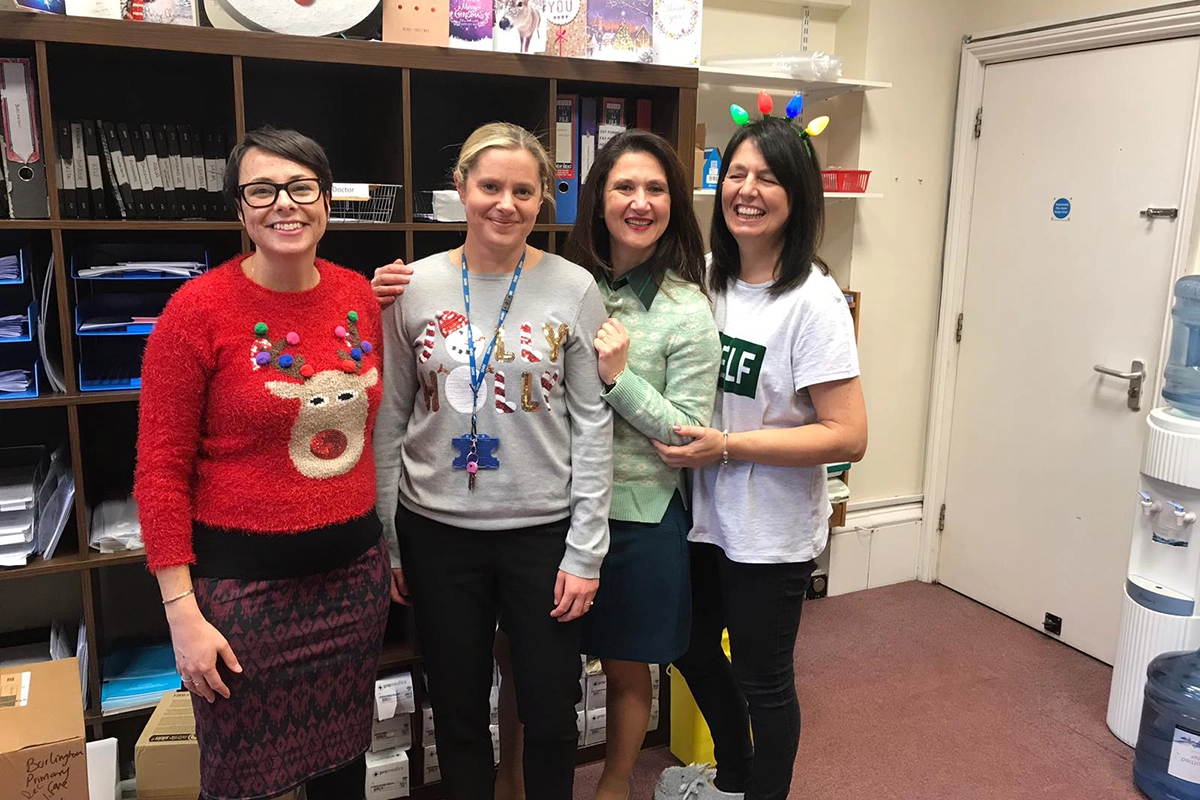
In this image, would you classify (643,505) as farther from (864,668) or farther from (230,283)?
(864,668)

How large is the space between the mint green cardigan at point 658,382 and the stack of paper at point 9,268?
3.92 feet

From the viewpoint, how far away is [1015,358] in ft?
10.7

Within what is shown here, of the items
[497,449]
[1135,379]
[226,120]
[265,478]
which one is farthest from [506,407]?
[1135,379]

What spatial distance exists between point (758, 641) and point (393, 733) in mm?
1024

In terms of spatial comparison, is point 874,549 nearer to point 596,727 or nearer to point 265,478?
point 596,727

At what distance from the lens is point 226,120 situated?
2094 mm

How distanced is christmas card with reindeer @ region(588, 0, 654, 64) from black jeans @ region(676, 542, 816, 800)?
120cm

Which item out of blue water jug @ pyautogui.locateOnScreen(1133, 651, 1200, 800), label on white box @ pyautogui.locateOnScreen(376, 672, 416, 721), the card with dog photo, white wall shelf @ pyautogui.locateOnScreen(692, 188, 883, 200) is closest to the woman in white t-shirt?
the card with dog photo

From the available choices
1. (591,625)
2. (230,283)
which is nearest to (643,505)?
(591,625)

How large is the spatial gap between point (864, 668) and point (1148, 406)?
125 centimetres

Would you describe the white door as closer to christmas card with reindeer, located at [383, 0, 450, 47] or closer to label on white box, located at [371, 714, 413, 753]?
christmas card with reindeer, located at [383, 0, 450, 47]

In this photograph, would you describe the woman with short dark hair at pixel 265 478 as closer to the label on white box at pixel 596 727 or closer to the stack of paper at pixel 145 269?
the stack of paper at pixel 145 269

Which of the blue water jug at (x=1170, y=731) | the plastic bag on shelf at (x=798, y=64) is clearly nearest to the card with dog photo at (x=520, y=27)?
the plastic bag on shelf at (x=798, y=64)

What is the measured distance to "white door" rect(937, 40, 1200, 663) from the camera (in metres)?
2.79
